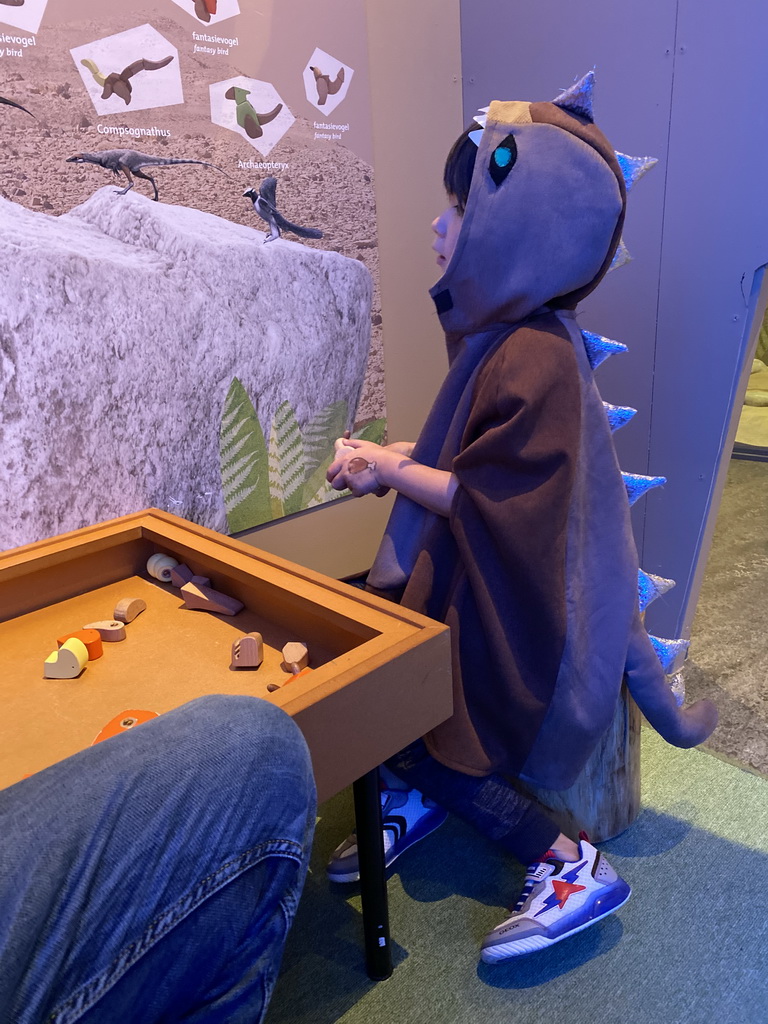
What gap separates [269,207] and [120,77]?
308mm

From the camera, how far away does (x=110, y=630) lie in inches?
39.9

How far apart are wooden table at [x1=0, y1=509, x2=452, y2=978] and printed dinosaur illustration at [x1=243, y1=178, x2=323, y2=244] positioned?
540 millimetres

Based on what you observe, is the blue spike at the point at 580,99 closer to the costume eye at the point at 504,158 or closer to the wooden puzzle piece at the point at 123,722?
the costume eye at the point at 504,158

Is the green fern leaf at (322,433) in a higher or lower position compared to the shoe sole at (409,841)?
higher

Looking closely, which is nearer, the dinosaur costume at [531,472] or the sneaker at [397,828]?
the dinosaur costume at [531,472]

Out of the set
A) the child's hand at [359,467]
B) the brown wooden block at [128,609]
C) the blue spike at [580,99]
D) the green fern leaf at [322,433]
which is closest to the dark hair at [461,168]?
the blue spike at [580,99]

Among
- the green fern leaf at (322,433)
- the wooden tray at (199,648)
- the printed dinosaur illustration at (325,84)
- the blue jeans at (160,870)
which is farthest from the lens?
the green fern leaf at (322,433)

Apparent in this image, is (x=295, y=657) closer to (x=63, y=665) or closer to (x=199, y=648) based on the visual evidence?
(x=199, y=648)

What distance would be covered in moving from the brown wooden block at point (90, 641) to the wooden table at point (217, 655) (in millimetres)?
10

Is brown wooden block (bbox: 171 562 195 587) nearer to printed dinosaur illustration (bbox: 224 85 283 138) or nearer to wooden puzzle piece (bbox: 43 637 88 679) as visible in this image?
wooden puzzle piece (bbox: 43 637 88 679)

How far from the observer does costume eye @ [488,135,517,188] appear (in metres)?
0.95

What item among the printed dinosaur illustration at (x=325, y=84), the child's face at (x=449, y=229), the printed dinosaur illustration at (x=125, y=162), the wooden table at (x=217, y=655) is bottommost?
the wooden table at (x=217, y=655)

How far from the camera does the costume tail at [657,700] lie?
112 cm

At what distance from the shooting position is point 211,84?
48.1 inches
